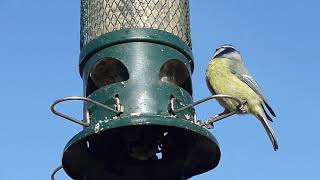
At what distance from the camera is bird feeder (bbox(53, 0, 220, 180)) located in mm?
3959

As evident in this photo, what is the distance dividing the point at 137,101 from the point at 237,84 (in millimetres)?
2047

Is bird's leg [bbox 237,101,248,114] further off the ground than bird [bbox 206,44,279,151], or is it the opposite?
bird [bbox 206,44,279,151]

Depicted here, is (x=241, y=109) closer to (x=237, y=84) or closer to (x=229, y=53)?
(x=237, y=84)

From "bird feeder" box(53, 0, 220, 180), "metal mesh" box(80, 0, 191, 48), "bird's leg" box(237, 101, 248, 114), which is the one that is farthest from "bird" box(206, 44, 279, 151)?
"bird feeder" box(53, 0, 220, 180)

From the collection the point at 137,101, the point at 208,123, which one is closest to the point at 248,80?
the point at 208,123

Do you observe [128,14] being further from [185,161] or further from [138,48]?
[185,161]

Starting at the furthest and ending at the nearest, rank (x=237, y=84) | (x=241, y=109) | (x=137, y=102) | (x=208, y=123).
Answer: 1. (x=237, y=84)
2. (x=241, y=109)
3. (x=208, y=123)
4. (x=137, y=102)

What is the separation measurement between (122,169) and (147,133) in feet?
1.18

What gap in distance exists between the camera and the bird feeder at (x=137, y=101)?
13.0ft

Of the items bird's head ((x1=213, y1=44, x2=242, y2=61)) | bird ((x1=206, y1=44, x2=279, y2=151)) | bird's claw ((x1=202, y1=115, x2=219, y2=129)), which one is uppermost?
bird's head ((x1=213, y1=44, x2=242, y2=61))

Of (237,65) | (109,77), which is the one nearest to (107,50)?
(109,77)

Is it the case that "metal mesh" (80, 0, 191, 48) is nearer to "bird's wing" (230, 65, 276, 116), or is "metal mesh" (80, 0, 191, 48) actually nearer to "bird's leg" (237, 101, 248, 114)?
"bird's leg" (237, 101, 248, 114)

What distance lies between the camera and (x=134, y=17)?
450 cm

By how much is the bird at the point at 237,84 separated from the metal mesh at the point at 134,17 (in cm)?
120
